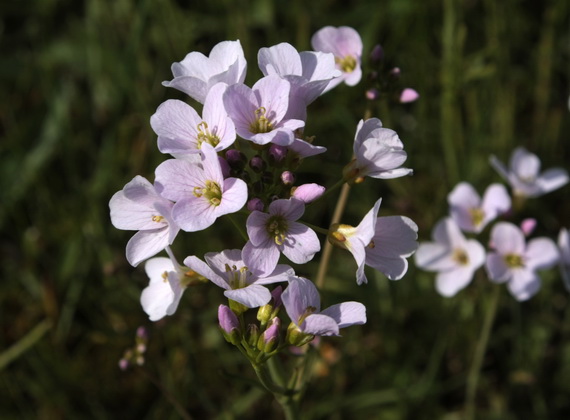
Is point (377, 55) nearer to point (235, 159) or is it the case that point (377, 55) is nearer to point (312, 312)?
point (235, 159)

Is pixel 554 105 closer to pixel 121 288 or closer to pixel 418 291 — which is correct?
pixel 418 291

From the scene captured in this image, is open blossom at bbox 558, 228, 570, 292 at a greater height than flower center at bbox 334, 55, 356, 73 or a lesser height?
lesser

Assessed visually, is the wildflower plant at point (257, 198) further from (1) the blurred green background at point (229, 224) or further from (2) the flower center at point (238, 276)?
(1) the blurred green background at point (229, 224)

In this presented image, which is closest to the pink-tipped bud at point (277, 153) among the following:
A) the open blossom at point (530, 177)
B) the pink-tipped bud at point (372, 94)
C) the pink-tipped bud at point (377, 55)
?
the pink-tipped bud at point (372, 94)

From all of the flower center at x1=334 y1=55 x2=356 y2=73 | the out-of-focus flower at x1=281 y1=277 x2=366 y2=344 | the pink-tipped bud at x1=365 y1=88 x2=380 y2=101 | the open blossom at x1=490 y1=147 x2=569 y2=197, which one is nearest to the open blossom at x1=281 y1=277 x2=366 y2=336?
the out-of-focus flower at x1=281 y1=277 x2=366 y2=344

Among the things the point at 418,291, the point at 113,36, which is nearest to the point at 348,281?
the point at 418,291

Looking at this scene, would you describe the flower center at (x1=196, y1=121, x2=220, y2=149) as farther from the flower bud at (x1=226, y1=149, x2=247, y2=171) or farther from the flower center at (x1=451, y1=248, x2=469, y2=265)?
the flower center at (x1=451, y1=248, x2=469, y2=265)
